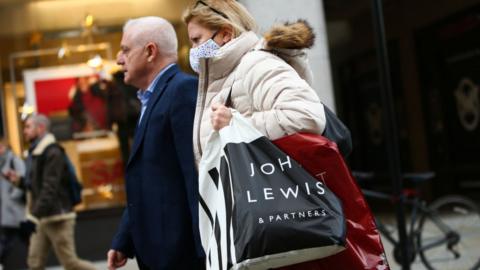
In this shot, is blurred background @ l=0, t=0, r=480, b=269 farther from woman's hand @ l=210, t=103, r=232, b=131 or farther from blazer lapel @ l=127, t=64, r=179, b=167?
woman's hand @ l=210, t=103, r=232, b=131

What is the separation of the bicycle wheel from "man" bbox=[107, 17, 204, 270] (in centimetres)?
568

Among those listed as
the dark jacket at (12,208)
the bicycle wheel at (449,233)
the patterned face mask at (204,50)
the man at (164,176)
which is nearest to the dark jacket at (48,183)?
the dark jacket at (12,208)

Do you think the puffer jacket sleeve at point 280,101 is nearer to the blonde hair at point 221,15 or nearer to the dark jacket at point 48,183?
the blonde hair at point 221,15

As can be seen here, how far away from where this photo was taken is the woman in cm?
290

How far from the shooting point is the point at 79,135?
12.0 metres

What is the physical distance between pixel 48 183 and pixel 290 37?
5886 mm

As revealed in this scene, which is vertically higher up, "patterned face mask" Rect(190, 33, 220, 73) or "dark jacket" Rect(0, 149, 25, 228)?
"patterned face mask" Rect(190, 33, 220, 73)

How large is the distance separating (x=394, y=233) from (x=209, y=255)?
739 centimetres

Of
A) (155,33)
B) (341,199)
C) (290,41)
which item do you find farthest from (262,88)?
(155,33)

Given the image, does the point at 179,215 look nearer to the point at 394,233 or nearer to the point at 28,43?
the point at 394,233

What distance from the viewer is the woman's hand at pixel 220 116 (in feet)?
9.67

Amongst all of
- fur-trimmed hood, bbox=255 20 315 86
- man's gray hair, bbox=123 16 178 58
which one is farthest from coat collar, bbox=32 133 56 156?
fur-trimmed hood, bbox=255 20 315 86

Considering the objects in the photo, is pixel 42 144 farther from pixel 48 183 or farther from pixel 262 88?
pixel 262 88

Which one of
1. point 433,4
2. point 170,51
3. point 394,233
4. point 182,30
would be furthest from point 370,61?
point 170,51
